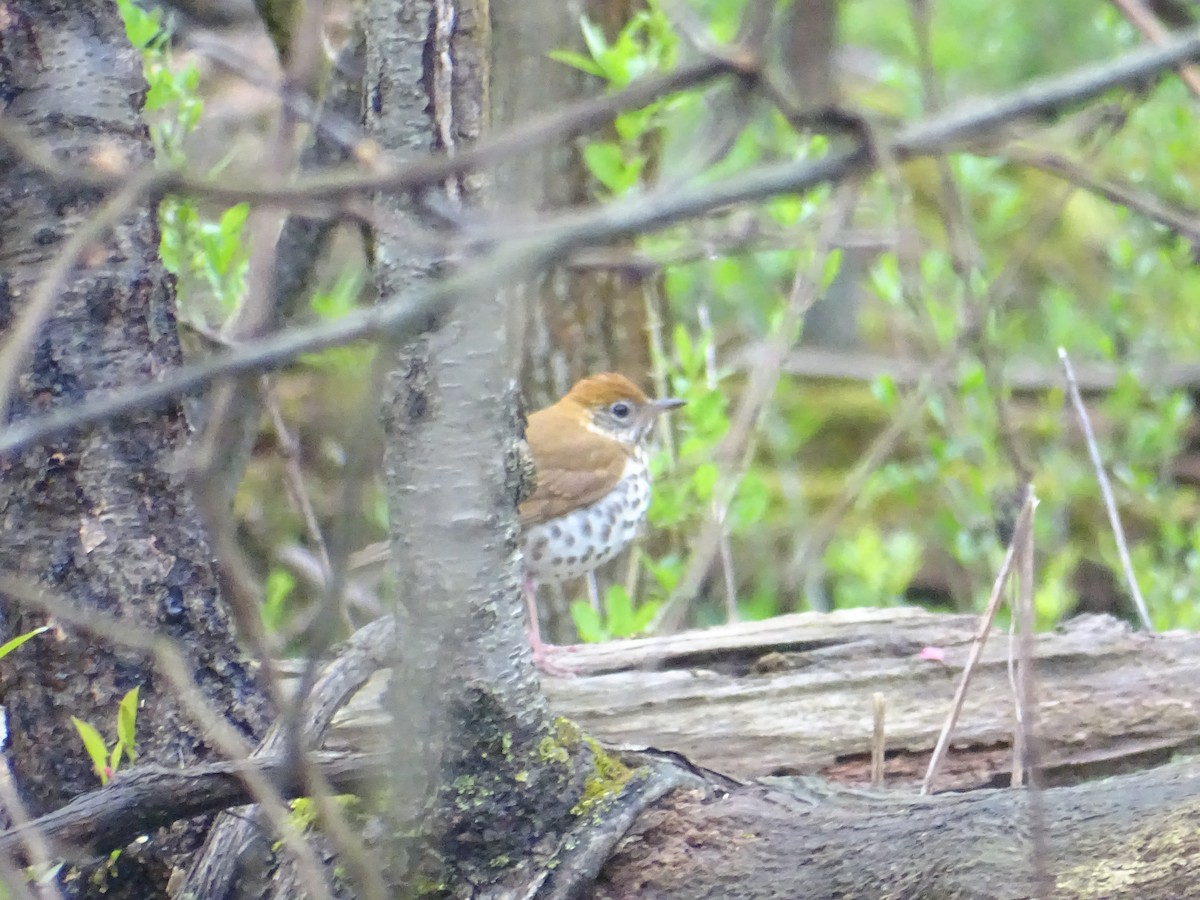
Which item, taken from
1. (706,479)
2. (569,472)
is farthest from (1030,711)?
(569,472)

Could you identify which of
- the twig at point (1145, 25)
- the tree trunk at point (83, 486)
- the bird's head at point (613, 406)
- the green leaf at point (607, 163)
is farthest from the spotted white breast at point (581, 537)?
the twig at point (1145, 25)

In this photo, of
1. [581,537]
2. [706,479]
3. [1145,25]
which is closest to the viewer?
[1145,25]

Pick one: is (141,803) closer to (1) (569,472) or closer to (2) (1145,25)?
(2) (1145,25)

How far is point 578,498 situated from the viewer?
3.09 meters

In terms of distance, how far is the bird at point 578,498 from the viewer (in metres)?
3.04

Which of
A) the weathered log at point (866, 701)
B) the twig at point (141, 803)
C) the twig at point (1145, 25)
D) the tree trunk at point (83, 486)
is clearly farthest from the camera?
the weathered log at point (866, 701)

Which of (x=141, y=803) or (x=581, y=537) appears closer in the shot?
(x=141, y=803)

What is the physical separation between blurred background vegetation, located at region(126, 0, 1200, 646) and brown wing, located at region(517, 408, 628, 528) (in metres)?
0.14

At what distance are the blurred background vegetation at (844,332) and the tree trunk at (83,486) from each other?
27 cm

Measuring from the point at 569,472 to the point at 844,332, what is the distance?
3.21 m

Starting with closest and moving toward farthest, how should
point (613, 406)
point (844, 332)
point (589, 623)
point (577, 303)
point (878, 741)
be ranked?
point (878, 741) → point (589, 623) → point (613, 406) → point (577, 303) → point (844, 332)

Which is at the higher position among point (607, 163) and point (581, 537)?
point (607, 163)

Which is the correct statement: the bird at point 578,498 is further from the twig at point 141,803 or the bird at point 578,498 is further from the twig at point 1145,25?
the twig at point 1145,25

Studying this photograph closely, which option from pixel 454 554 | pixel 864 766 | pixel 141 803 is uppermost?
pixel 454 554
